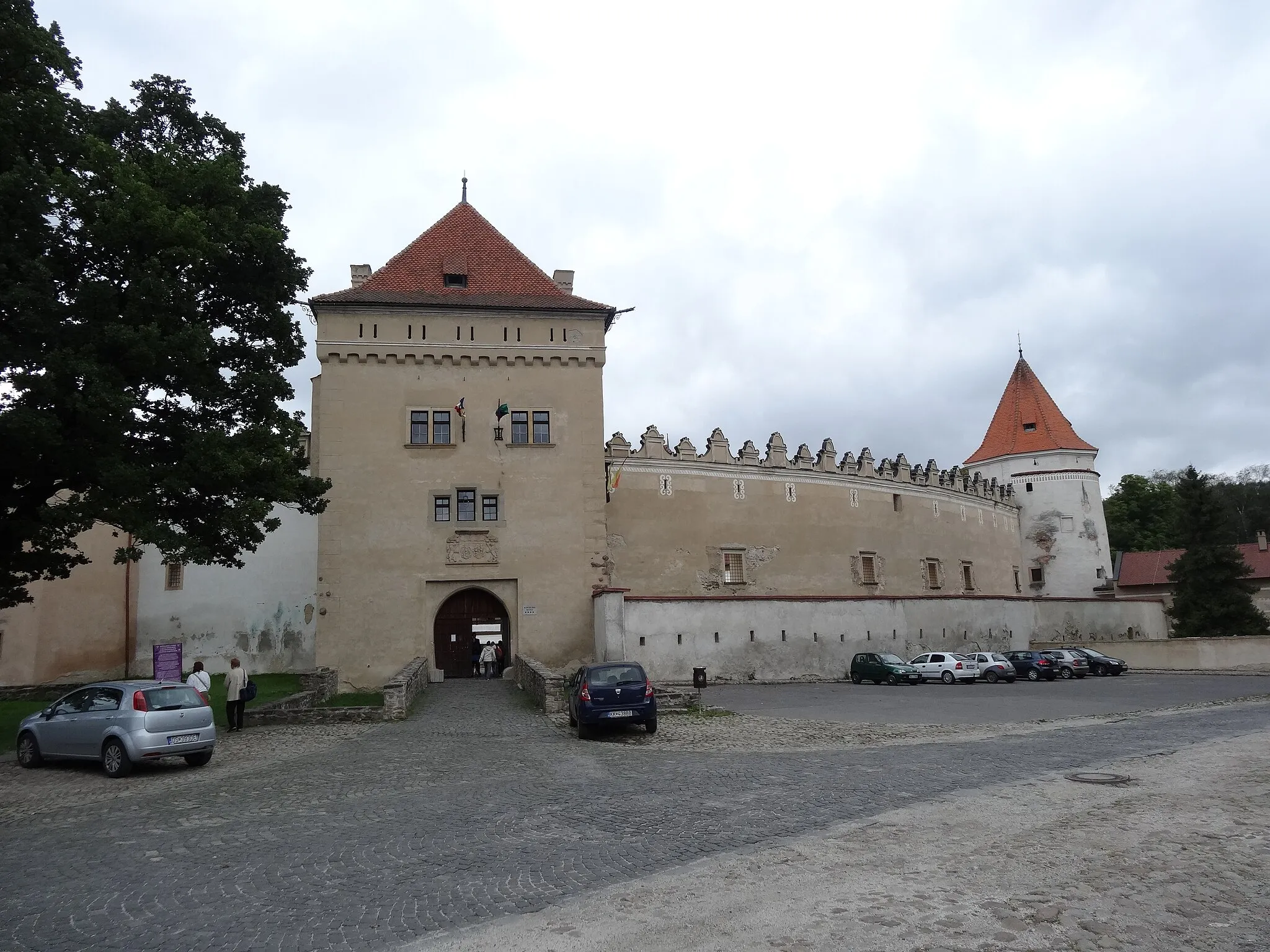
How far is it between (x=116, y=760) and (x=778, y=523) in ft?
92.6

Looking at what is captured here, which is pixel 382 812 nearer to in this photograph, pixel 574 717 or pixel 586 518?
pixel 574 717

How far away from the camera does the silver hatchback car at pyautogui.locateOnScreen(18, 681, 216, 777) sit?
1266 centimetres

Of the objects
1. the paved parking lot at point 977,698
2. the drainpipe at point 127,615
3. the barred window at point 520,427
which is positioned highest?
the barred window at point 520,427

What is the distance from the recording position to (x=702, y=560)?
35844 millimetres

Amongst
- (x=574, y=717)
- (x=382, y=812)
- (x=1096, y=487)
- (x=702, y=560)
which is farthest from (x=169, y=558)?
(x=1096, y=487)

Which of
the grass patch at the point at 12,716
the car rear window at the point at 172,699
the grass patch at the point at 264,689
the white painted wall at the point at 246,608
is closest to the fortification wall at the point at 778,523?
the grass patch at the point at 264,689

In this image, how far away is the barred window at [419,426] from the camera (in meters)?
28.8

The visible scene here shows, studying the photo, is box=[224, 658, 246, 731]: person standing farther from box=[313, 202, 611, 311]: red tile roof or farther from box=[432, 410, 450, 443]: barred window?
box=[313, 202, 611, 311]: red tile roof

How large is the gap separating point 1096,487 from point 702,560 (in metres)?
27.9

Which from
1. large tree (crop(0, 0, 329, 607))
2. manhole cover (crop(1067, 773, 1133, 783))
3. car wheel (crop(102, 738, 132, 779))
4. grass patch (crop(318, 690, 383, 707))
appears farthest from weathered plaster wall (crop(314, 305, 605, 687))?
manhole cover (crop(1067, 773, 1133, 783))

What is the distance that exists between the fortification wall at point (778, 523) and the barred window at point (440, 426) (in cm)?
654

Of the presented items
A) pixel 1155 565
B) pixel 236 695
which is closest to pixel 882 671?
pixel 236 695

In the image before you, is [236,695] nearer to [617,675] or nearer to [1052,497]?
[617,675]

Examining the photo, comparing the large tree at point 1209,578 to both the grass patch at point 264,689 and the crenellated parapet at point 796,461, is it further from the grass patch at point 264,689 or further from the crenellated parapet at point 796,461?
the grass patch at point 264,689
